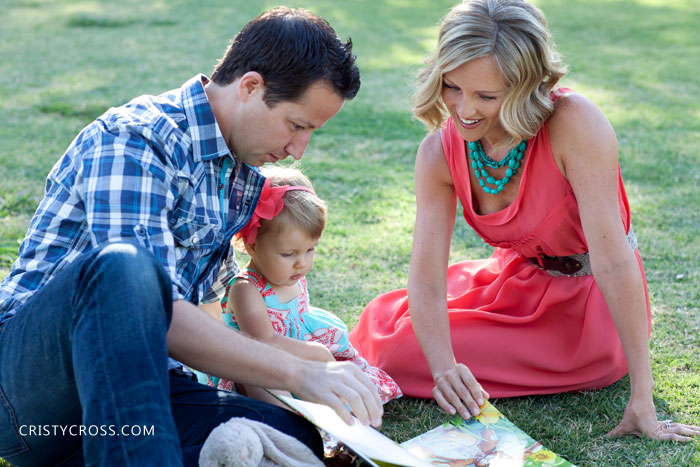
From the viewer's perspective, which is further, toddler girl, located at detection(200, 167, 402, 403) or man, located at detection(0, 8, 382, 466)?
toddler girl, located at detection(200, 167, 402, 403)

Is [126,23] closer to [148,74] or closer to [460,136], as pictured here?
[148,74]

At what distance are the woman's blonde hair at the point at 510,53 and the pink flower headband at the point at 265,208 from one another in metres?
0.60

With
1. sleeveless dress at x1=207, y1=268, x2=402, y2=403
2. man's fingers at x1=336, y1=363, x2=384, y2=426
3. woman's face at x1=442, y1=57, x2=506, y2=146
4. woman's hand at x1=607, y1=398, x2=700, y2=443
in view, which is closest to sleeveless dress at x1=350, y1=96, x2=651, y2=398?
sleeveless dress at x1=207, y1=268, x2=402, y2=403

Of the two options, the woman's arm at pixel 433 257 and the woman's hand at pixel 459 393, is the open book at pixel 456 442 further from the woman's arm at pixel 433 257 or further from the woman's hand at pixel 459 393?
the woman's arm at pixel 433 257

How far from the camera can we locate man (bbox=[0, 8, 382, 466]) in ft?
5.22

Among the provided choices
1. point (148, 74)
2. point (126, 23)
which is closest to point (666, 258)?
point (148, 74)

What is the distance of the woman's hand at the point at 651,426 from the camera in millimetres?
2371

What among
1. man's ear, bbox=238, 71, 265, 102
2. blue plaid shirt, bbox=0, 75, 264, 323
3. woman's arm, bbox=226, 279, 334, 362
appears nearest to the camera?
blue plaid shirt, bbox=0, 75, 264, 323

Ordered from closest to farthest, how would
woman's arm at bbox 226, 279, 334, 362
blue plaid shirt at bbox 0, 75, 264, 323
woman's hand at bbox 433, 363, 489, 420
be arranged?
blue plaid shirt at bbox 0, 75, 264, 323 < woman's hand at bbox 433, 363, 489, 420 < woman's arm at bbox 226, 279, 334, 362

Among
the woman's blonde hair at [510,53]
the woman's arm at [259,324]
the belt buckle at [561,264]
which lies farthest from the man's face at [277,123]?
the belt buckle at [561,264]

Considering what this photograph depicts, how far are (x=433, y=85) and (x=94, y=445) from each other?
151 centimetres

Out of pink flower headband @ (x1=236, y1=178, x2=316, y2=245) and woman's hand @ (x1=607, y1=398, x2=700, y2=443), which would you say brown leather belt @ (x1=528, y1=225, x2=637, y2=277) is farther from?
pink flower headband @ (x1=236, y1=178, x2=316, y2=245)

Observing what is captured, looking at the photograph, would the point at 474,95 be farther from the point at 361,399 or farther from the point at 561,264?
the point at 361,399

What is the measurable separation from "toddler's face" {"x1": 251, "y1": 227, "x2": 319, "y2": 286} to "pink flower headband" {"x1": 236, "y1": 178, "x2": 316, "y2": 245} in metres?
0.06
